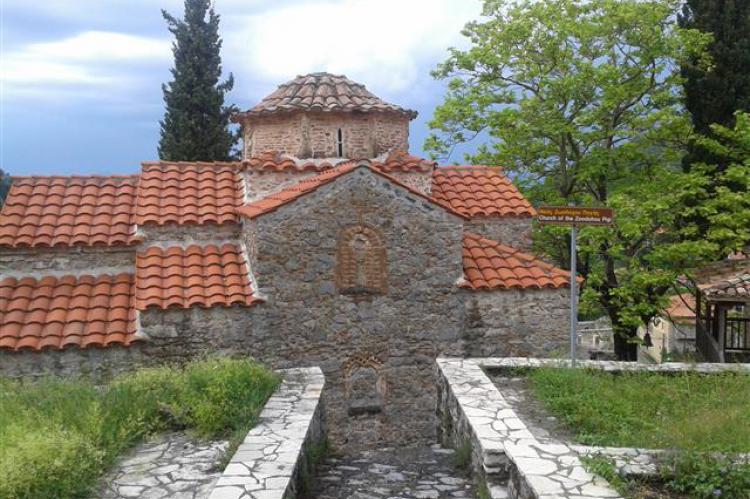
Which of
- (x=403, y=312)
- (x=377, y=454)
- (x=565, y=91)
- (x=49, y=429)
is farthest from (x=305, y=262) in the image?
(x=565, y=91)

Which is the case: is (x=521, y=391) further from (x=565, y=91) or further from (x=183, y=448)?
(x=565, y=91)

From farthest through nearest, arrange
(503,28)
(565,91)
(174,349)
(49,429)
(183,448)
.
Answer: (503,28), (565,91), (174,349), (183,448), (49,429)

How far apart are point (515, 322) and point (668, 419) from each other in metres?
3.94

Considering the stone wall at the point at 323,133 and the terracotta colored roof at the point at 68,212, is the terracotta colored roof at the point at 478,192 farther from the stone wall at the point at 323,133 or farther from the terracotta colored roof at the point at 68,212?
the terracotta colored roof at the point at 68,212

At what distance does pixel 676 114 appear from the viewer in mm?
14594

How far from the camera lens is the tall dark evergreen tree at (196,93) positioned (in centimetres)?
1992

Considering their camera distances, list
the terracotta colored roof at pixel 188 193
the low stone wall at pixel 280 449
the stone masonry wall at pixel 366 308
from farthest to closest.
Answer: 1. the terracotta colored roof at pixel 188 193
2. the stone masonry wall at pixel 366 308
3. the low stone wall at pixel 280 449

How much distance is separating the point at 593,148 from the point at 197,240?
989cm

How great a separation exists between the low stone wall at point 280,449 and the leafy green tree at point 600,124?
8397 millimetres

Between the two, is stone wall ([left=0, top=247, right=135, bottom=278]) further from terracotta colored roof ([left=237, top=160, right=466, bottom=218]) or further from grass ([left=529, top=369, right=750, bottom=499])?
grass ([left=529, top=369, right=750, bottom=499])

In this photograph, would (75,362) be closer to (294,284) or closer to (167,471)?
(294,284)

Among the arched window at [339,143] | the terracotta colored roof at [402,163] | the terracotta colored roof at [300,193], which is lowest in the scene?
the terracotta colored roof at [300,193]

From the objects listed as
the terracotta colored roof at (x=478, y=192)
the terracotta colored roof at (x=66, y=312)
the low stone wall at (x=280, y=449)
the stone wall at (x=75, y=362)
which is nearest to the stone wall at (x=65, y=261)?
the terracotta colored roof at (x=66, y=312)

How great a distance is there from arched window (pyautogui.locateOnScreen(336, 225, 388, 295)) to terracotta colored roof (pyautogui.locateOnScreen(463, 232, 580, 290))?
1270 millimetres
